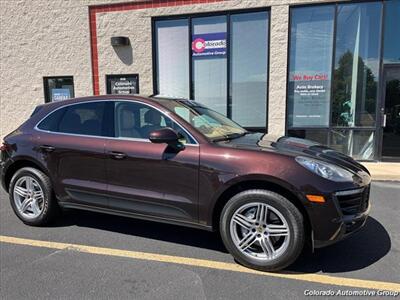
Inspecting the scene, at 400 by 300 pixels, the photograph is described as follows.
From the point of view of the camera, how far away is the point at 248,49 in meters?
9.77

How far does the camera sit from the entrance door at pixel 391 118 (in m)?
8.91

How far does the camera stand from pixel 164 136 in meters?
3.50

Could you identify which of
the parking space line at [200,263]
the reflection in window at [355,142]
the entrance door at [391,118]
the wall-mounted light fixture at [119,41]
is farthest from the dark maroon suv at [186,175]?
the wall-mounted light fixture at [119,41]

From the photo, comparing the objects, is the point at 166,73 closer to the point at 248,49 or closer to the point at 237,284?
the point at 248,49

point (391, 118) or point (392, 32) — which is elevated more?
point (392, 32)

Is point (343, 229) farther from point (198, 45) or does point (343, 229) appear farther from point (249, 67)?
point (198, 45)

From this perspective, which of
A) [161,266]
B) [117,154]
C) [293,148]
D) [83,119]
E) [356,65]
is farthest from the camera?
[356,65]

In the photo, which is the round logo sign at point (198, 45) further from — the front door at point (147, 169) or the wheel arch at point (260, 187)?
the wheel arch at point (260, 187)

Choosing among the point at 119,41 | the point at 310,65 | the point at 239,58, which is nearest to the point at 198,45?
the point at 239,58

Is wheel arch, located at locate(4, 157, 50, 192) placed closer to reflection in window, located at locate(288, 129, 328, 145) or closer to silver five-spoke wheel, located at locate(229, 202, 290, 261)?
silver five-spoke wheel, located at locate(229, 202, 290, 261)

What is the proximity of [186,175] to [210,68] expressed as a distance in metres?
7.09

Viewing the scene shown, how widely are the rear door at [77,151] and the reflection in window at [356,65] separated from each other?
707cm

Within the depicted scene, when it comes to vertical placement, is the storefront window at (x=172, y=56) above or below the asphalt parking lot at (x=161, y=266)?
above

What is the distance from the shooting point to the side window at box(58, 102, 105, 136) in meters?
4.17
